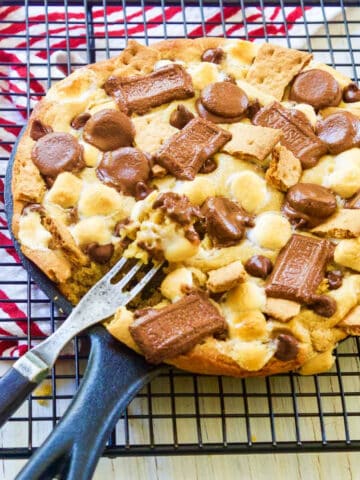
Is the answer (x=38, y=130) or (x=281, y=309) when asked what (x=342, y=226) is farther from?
(x=38, y=130)

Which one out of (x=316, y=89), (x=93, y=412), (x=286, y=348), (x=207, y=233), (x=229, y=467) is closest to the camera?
(x=93, y=412)

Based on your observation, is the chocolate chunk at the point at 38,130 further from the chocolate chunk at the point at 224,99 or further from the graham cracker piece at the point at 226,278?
the graham cracker piece at the point at 226,278

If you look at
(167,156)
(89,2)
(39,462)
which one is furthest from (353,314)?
(89,2)

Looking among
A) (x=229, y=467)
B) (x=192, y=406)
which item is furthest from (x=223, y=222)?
(x=229, y=467)

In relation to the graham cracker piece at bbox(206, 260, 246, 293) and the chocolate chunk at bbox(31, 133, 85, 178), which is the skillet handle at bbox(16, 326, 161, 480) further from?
the chocolate chunk at bbox(31, 133, 85, 178)

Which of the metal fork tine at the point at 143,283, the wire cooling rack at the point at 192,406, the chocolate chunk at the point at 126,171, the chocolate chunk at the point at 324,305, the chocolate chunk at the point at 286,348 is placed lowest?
the wire cooling rack at the point at 192,406

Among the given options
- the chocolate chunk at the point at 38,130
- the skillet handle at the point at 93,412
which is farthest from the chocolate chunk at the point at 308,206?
the chocolate chunk at the point at 38,130

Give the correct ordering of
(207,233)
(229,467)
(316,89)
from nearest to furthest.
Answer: (207,233)
(229,467)
(316,89)

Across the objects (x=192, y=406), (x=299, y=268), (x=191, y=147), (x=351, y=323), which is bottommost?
(x=192, y=406)

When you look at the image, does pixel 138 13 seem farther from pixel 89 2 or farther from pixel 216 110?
pixel 216 110
